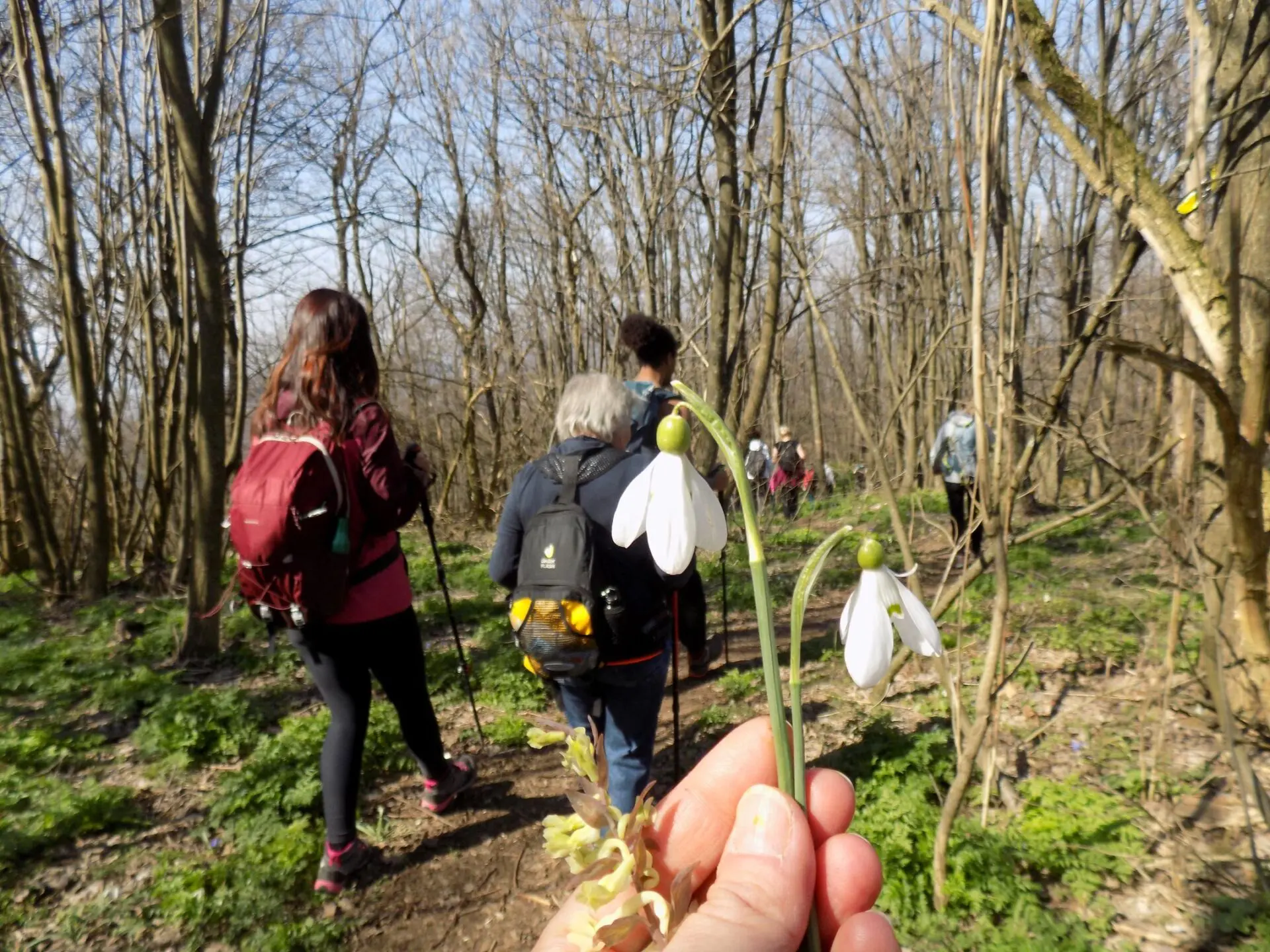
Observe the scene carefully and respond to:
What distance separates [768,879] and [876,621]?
1.15 ft

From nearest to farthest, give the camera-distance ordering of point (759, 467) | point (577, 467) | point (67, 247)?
point (577, 467), point (67, 247), point (759, 467)

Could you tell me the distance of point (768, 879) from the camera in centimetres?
93

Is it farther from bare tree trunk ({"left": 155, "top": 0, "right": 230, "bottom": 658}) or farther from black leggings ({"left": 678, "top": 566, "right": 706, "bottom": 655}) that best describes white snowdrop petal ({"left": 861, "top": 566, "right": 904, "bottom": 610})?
bare tree trunk ({"left": 155, "top": 0, "right": 230, "bottom": 658})

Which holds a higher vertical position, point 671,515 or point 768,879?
point 671,515

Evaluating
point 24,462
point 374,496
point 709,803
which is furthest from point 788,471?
point 709,803

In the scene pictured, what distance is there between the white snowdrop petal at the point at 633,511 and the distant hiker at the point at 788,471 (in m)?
9.28

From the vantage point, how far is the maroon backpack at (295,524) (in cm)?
244

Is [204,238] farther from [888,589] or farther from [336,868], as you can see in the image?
[888,589]

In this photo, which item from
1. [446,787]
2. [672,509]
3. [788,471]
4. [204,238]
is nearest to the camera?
[672,509]

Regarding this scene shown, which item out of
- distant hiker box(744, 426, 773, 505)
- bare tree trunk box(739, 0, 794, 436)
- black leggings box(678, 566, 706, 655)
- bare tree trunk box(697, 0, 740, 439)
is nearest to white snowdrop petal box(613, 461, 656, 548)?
black leggings box(678, 566, 706, 655)

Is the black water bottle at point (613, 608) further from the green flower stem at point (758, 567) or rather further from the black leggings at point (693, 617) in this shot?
the black leggings at point (693, 617)

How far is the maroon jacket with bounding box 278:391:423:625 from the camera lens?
2631 mm

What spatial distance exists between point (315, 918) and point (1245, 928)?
3.24 meters

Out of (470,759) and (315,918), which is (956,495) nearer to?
(470,759)
